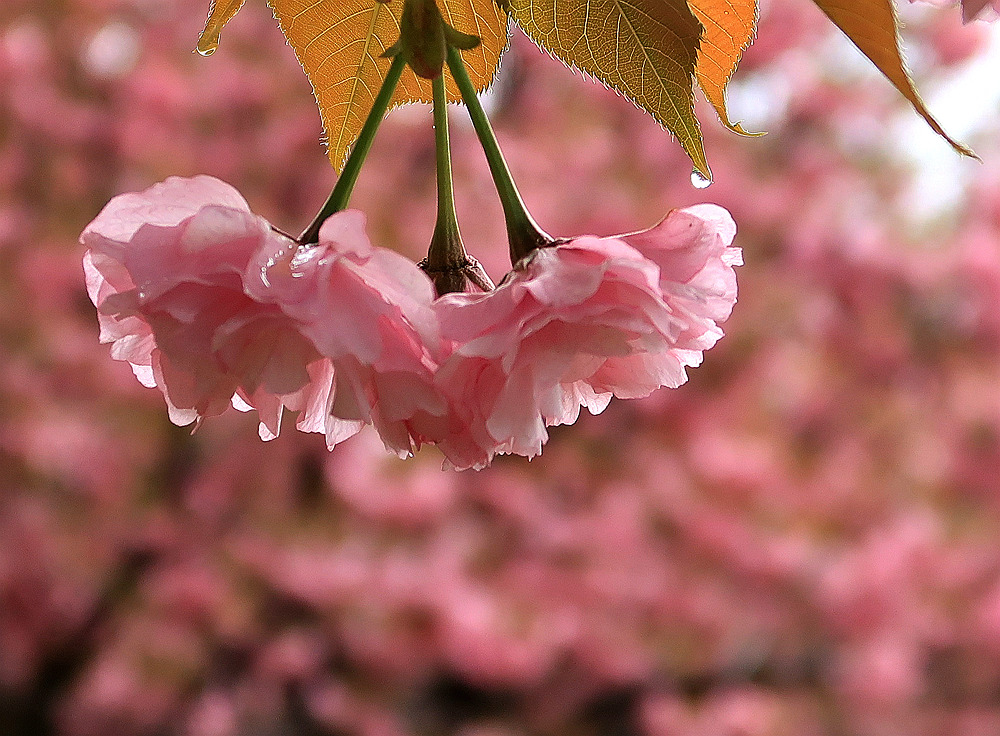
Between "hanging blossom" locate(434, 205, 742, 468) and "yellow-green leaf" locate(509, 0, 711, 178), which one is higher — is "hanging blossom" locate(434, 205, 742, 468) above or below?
below

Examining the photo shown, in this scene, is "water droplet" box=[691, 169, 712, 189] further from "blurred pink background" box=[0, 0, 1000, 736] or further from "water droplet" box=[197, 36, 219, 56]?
"blurred pink background" box=[0, 0, 1000, 736]

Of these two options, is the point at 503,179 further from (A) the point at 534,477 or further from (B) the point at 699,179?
(A) the point at 534,477

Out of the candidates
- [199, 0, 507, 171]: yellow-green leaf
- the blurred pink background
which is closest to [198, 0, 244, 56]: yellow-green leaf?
[199, 0, 507, 171]: yellow-green leaf

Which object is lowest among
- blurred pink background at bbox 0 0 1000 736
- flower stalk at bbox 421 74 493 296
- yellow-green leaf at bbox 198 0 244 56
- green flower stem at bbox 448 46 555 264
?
blurred pink background at bbox 0 0 1000 736

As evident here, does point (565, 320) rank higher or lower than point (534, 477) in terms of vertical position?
higher

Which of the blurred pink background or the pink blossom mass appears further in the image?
the blurred pink background

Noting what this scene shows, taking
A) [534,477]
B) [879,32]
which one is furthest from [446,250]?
[534,477]

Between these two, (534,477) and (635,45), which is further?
(534,477)

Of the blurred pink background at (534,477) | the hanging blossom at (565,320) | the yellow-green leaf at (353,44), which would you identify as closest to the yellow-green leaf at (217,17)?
the yellow-green leaf at (353,44)
